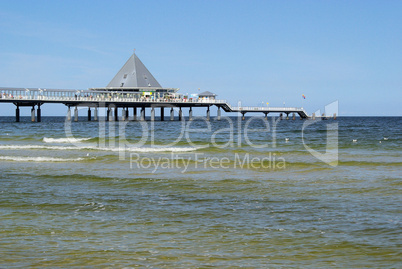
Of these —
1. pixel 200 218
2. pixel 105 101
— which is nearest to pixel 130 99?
pixel 105 101

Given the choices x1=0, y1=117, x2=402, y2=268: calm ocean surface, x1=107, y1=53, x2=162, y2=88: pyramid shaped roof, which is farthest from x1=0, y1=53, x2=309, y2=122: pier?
x1=0, y1=117, x2=402, y2=268: calm ocean surface

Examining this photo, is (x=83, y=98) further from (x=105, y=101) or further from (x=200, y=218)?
(x=200, y=218)

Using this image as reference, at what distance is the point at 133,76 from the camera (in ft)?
313

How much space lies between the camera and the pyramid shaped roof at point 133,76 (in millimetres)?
94562

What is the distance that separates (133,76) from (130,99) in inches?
676

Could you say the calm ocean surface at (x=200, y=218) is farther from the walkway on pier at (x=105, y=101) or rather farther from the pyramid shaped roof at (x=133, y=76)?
the pyramid shaped roof at (x=133, y=76)

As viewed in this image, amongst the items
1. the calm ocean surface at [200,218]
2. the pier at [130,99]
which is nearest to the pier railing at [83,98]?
the pier at [130,99]

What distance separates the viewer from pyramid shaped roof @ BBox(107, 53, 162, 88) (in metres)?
94.6

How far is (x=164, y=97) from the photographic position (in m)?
89.4

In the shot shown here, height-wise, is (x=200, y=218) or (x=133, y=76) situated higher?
(x=133, y=76)

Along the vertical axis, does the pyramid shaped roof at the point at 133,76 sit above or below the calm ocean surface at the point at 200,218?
above

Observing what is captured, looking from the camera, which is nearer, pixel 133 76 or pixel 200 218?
pixel 200 218

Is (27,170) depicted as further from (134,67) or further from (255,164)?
(134,67)

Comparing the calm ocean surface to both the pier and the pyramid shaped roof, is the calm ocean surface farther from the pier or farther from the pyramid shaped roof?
the pyramid shaped roof
